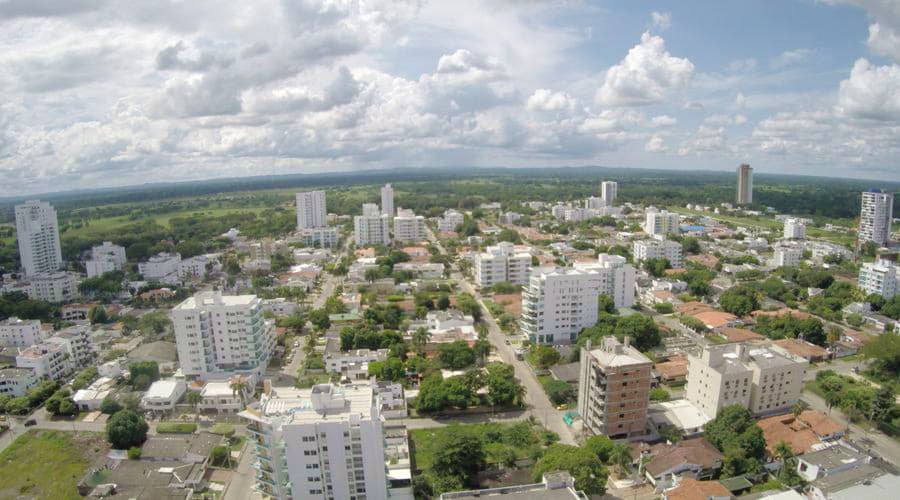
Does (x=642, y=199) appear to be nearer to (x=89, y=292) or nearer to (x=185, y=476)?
(x=89, y=292)

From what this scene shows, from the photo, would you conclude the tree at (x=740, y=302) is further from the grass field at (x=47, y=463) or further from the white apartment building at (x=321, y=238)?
the white apartment building at (x=321, y=238)

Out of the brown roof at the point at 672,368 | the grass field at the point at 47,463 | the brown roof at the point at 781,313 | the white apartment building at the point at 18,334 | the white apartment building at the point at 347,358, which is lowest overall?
the grass field at the point at 47,463

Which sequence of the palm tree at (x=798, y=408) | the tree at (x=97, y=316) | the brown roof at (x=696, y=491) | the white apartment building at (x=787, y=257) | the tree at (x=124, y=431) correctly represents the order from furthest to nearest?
the white apartment building at (x=787, y=257) → the tree at (x=97, y=316) → the palm tree at (x=798, y=408) → the tree at (x=124, y=431) → the brown roof at (x=696, y=491)

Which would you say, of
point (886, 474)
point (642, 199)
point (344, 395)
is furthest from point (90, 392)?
point (642, 199)

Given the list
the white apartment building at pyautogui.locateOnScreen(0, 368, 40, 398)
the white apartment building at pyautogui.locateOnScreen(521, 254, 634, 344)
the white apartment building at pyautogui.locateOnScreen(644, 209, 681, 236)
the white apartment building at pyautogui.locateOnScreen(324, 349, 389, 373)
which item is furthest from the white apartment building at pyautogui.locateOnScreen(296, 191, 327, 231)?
the white apartment building at pyautogui.locateOnScreen(521, 254, 634, 344)

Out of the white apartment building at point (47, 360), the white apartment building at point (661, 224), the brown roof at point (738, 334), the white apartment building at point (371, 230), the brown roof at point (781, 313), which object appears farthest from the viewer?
the white apartment building at point (661, 224)

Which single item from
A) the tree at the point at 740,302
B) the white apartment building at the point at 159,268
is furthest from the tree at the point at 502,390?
the white apartment building at the point at 159,268
